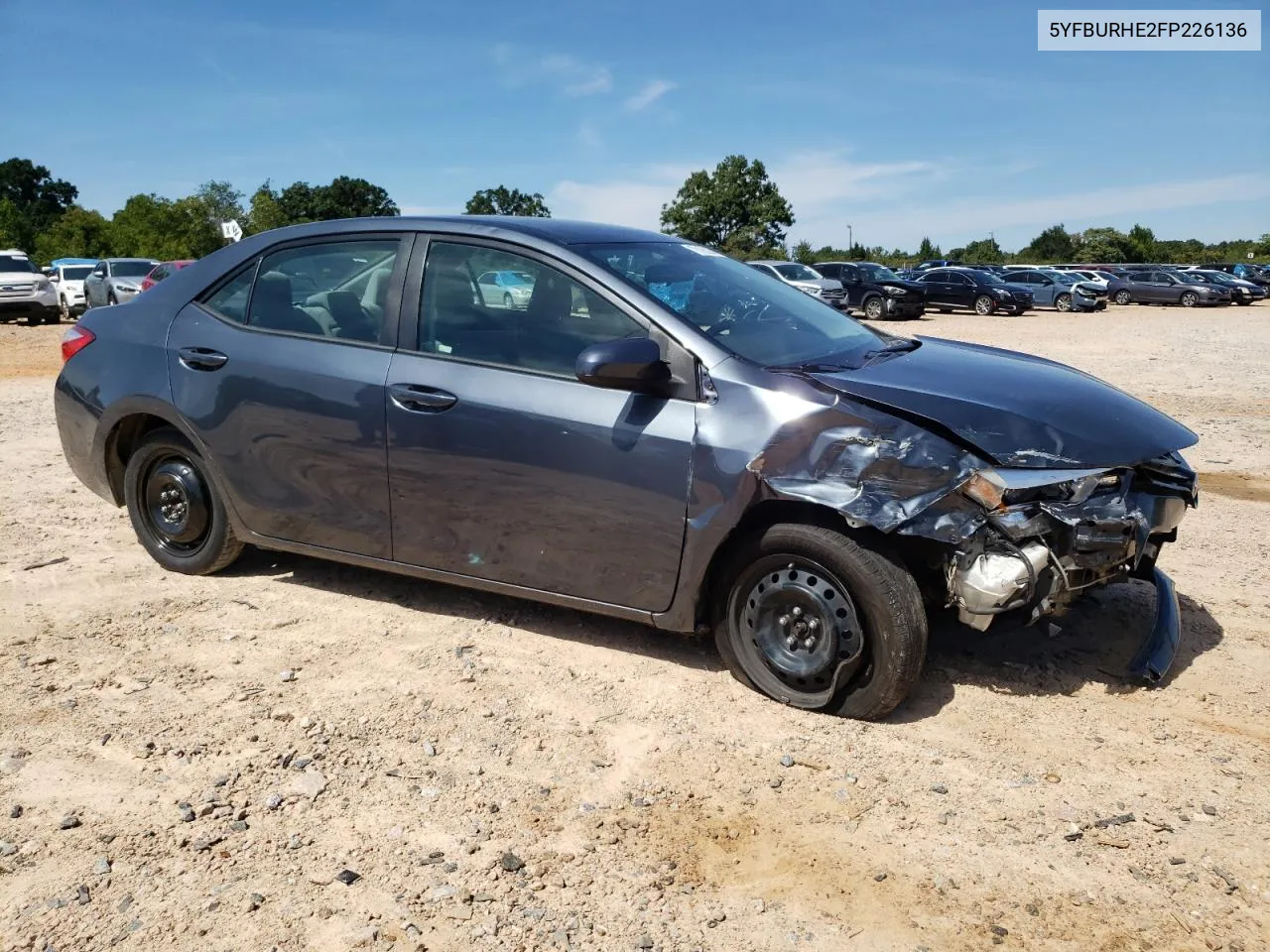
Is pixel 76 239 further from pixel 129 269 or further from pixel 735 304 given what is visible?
pixel 735 304

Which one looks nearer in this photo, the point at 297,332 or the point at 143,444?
the point at 297,332

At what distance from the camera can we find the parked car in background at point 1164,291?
3950 cm

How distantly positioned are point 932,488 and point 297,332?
2.82 m

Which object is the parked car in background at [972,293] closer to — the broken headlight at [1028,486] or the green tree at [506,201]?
the broken headlight at [1028,486]

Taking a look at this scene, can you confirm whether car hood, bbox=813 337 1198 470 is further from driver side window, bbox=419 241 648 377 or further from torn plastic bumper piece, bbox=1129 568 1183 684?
driver side window, bbox=419 241 648 377

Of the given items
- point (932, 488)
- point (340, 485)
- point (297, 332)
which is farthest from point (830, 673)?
point (297, 332)

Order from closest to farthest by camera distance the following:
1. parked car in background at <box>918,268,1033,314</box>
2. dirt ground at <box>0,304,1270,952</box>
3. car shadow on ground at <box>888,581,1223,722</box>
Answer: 1. dirt ground at <box>0,304,1270,952</box>
2. car shadow on ground at <box>888,581,1223,722</box>
3. parked car in background at <box>918,268,1033,314</box>

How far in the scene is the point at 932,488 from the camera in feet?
11.6

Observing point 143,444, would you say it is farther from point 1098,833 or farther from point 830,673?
point 1098,833

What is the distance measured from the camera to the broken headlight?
3.55m

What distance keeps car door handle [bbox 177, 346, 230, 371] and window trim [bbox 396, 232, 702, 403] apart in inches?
38.7

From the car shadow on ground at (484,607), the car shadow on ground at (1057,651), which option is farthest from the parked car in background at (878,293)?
the car shadow on ground at (484,607)

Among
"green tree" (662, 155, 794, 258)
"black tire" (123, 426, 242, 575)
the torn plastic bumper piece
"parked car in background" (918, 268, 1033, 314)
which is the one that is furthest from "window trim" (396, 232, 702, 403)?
"green tree" (662, 155, 794, 258)

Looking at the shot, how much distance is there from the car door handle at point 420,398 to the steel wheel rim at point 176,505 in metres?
1.38
